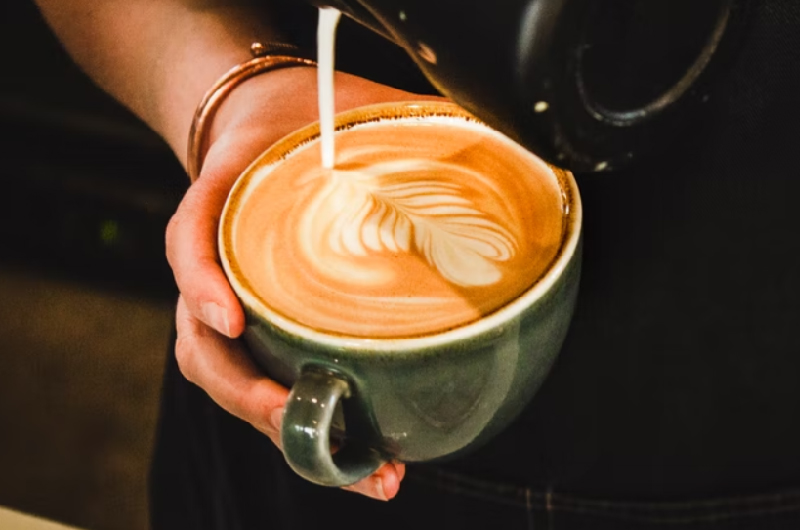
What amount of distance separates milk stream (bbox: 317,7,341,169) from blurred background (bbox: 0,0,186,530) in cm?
84

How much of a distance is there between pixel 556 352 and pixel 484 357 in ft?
0.27

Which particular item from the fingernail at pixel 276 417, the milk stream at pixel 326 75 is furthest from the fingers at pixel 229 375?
the milk stream at pixel 326 75

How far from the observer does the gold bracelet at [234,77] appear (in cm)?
66

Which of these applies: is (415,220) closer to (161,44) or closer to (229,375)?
(229,375)

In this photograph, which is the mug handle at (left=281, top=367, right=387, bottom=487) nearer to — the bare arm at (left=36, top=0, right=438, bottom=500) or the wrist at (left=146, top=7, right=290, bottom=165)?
the bare arm at (left=36, top=0, right=438, bottom=500)

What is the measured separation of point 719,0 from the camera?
0.93ft

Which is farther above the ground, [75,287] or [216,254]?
[216,254]

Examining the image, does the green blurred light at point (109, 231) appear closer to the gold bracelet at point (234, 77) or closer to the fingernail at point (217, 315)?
the gold bracelet at point (234, 77)

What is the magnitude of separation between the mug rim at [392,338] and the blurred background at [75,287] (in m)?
0.82

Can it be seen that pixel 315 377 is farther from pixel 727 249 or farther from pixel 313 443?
pixel 727 249

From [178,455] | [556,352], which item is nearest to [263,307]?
[556,352]

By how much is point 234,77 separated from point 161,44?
0.13 meters

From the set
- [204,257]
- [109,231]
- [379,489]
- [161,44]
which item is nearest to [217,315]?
[204,257]

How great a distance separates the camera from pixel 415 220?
48 cm
